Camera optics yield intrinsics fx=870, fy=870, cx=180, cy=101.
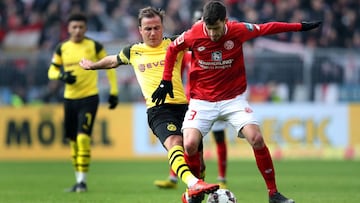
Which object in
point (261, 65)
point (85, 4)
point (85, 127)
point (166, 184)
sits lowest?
point (166, 184)

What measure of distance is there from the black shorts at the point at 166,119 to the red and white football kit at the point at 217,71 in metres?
0.21

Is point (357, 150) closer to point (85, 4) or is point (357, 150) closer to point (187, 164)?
point (85, 4)

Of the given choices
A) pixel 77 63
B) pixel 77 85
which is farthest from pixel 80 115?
pixel 77 63

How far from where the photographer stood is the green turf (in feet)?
38.4

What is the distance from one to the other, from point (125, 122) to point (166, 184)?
877 centimetres

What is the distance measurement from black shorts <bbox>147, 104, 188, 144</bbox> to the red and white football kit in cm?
21

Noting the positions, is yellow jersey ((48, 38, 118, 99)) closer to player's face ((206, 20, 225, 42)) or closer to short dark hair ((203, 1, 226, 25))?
player's face ((206, 20, 225, 42))

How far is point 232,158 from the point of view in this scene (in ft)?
71.7

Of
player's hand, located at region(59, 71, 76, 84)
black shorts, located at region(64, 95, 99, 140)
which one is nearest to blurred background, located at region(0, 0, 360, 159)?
black shorts, located at region(64, 95, 99, 140)

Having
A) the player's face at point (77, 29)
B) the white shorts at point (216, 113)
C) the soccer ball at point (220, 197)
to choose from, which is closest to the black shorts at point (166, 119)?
the white shorts at point (216, 113)

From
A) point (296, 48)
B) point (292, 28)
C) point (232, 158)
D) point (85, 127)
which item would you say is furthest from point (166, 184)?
point (296, 48)

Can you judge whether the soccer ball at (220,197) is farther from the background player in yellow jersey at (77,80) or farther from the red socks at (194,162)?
the background player in yellow jersey at (77,80)

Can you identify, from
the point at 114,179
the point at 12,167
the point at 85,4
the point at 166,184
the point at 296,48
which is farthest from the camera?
the point at 85,4

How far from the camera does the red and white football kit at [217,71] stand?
9766 millimetres
